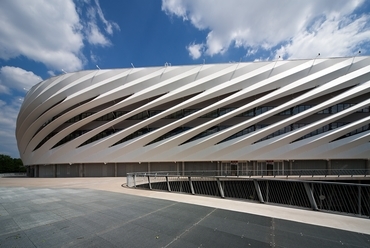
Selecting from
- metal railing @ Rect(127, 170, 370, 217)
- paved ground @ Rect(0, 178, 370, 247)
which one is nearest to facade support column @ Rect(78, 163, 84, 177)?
metal railing @ Rect(127, 170, 370, 217)

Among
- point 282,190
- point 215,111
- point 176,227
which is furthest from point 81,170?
point 176,227

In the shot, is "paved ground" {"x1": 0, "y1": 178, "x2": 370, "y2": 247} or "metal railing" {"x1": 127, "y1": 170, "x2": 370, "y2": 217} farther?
"metal railing" {"x1": 127, "y1": 170, "x2": 370, "y2": 217}

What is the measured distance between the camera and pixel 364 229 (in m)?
4.99

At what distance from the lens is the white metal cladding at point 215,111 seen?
26938 mm

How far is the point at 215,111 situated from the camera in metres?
30.1

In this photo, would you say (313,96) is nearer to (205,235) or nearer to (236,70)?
(236,70)

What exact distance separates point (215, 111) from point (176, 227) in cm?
2597

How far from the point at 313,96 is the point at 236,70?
1197 centimetres

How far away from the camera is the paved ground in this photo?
4.23m

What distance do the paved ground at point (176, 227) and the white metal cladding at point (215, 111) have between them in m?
20.6

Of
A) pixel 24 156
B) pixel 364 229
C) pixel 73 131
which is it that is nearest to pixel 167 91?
pixel 73 131

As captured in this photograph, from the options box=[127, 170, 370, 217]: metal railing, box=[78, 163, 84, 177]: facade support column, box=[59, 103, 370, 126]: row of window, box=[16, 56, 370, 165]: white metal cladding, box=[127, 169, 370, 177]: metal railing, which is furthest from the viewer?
box=[78, 163, 84, 177]: facade support column

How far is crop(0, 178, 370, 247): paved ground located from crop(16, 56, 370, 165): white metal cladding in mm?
20597

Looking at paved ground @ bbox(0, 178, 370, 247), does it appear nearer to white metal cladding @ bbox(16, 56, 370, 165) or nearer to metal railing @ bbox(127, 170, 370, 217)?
metal railing @ bbox(127, 170, 370, 217)
